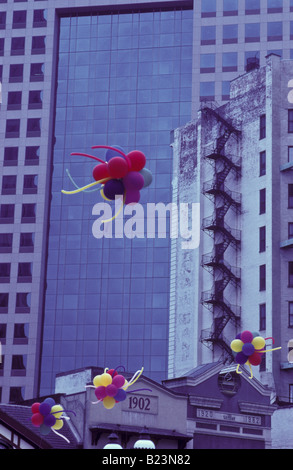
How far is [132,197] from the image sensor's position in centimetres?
1981

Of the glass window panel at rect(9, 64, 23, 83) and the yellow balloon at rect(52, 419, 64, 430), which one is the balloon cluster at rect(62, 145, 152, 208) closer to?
the yellow balloon at rect(52, 419, 64, 430)

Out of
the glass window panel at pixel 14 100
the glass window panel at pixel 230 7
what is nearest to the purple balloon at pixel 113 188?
the glass window panel at pixel 14 100

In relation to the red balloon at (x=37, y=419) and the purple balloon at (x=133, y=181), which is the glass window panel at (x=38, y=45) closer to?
the red balloon at (x=37, y=419)

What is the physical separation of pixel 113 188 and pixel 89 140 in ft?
251

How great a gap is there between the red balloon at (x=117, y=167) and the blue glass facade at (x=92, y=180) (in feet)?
219

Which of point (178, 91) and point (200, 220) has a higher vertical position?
point (178, 91)

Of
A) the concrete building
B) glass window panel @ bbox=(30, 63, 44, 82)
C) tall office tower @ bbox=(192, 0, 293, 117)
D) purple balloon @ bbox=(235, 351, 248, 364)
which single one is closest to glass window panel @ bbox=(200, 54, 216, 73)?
tall office tower @ bbox=(192, 0, 293, 117)

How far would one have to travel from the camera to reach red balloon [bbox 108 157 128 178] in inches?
787

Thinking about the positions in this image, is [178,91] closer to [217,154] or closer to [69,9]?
[69,9]

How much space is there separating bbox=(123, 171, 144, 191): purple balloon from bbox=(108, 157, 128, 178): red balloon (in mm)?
140

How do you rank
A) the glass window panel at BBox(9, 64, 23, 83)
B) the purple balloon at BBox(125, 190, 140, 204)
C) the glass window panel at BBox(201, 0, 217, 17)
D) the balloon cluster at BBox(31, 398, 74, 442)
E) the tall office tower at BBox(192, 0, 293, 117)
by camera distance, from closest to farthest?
the purple balloon at BBox(125, 190, 140, 204) → the balloon cluster at BBox(31, 398, 74, 442) → the tall office tower at BBox(192, 0, 293, 117) → the glass window panel at BBox(201, 0, 217, 17) → the glass window panel at BBox(9, 64, 23, 83)

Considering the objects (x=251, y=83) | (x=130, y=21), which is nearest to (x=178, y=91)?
(x=130, y=21)

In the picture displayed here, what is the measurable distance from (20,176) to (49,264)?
10429mm

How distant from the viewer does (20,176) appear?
9400cm
